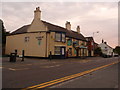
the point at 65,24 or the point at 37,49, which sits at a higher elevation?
the point at 65,24

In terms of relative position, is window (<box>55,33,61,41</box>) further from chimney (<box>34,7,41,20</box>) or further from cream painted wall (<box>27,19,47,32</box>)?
chimney (<box>34,7,41,20</box>)

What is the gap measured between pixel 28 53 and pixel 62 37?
27.0 feet

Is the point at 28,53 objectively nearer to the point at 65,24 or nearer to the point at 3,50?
the point at 3,50

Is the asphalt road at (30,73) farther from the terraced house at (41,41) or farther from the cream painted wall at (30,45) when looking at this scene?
the cream painted wall at (30,45)

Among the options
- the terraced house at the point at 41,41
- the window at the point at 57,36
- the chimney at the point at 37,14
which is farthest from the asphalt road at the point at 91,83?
the chimney at the point at 37,14

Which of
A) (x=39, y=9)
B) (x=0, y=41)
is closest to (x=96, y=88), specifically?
(x=39, y=9)

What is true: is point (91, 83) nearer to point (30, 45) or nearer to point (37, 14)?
point (30, 45)

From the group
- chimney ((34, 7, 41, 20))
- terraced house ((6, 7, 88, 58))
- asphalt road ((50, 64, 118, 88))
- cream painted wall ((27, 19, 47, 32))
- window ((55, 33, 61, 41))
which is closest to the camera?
asphalt road ((50, 64, 118, 88))

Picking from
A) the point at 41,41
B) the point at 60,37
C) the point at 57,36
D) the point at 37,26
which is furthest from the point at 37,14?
the point at 60,37

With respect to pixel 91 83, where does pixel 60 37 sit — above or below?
above

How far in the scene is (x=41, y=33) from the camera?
998 inches

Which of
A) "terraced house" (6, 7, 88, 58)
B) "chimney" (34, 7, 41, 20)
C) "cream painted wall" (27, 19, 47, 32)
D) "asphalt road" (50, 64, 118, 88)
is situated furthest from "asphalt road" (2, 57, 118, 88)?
"chimney" (34, 7, 41, 20)

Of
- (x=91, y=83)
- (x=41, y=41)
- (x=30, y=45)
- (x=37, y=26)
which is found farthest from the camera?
(x=30, y=45)

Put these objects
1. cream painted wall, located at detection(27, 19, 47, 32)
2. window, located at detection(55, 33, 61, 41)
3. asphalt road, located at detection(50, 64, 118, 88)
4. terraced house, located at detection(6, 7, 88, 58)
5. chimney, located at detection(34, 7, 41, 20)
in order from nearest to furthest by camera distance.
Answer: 1. asphalt road, located at detection(50, 64, 118, 88)
2. terraced house, located at detection(6, 7, 88, 58)
3. cream painted wall, located at detection(27, 19, 47, 32)
4. window, located at detection(55, 33, 61, 41)
5. chimney, located at detection(34, 7, 41, 20)
